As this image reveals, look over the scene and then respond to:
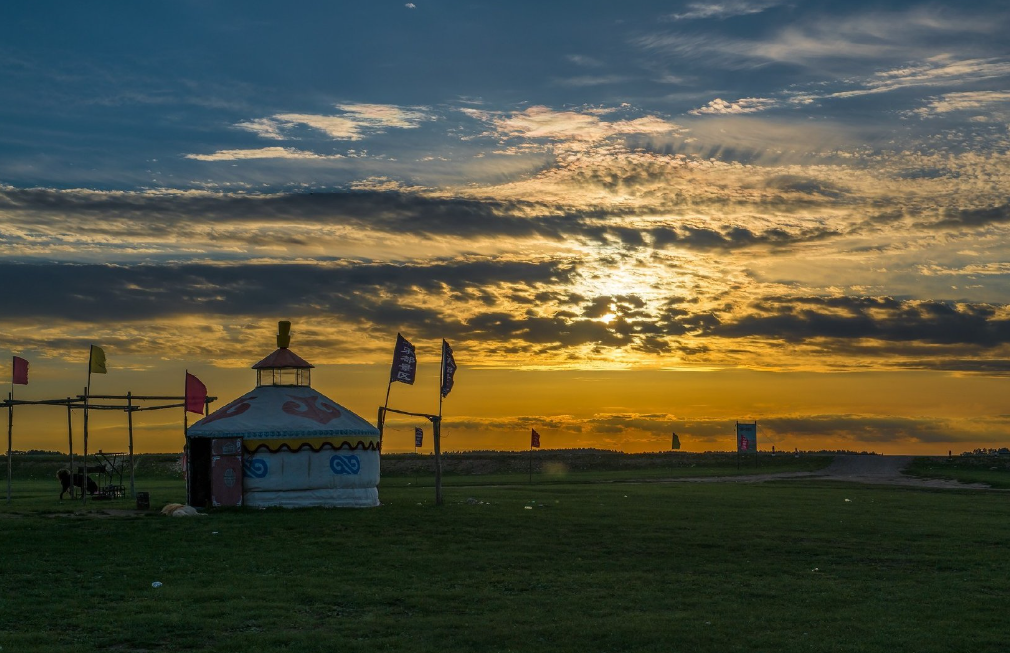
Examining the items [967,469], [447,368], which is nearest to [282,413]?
[447,368]

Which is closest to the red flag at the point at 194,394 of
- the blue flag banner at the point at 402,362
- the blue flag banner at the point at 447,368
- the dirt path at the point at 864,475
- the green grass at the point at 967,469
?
the blue flag banner at the point at 402,362

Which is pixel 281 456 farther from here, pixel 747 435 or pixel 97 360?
pixel 747 435

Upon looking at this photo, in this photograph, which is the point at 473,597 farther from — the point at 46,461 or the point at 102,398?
the point at 46,461

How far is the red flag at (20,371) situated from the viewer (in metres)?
42.3

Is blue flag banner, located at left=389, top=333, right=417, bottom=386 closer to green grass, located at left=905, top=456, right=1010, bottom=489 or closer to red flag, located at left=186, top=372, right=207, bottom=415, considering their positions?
red flag, located at left=186, top=372, right=207, bottom=415

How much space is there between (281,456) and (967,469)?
73.7 meters

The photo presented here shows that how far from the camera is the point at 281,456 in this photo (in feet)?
129

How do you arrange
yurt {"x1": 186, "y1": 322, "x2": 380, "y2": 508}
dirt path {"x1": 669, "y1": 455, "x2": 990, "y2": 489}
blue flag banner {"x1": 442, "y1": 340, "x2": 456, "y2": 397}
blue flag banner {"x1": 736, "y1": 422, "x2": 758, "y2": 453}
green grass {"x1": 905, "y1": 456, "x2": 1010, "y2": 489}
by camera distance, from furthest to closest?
1. blue flag banner {"x1": 736, "y1": 422, "x2": 758, "y2": 453}
2. green grass {"x1": 905, "y1": 456, "x2": 1010, "y2": 489}
3. dirt path {"x1": 669, "y1": 455, "x2": 990, "y2": 489}
4. blue flag banner {"x1": 442, "y1": 340, "x2": 456, "y2": 397}
5. yurt {"x1": 186, "y1": 322, "x2": 380, "y2": 508}

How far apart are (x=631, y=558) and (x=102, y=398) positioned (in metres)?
26.5

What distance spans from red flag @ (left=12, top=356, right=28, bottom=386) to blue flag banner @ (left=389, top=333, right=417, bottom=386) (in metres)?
16.5

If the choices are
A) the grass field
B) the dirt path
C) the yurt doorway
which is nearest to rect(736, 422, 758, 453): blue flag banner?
the dirt path

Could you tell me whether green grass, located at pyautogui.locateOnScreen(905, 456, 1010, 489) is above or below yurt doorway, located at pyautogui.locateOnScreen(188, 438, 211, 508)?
below

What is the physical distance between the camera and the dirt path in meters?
70.1

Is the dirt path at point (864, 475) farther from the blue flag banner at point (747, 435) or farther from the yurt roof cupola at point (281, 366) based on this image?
the yurt roof cupola at point (281, 366)
